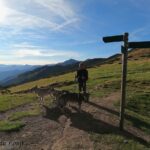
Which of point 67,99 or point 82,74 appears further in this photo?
point 82,74

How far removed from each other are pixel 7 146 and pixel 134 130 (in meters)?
6.35

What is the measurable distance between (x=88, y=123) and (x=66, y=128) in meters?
1.42

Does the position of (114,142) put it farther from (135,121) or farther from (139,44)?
(139,44)

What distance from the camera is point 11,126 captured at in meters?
19.5

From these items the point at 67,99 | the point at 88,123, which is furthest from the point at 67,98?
the point at 88,123

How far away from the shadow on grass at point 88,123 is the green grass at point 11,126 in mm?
2017

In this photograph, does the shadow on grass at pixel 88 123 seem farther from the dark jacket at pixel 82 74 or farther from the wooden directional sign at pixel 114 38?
the wooden directional sign at pixel 114 38

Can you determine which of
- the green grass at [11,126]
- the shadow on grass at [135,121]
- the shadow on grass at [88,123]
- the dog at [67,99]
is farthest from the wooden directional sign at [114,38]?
the green grass at [11,126]

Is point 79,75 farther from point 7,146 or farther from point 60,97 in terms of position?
point 7,146

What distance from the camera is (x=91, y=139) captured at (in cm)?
1636

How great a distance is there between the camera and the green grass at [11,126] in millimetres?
19062

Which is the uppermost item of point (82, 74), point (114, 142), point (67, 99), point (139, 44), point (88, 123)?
point (139, 44)

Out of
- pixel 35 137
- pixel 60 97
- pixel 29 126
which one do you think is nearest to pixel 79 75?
pixel 60 97

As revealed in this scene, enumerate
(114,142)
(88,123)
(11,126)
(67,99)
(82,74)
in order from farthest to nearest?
(82,74) → (67,99) → (11,126) → (88,123) → (114,142)
